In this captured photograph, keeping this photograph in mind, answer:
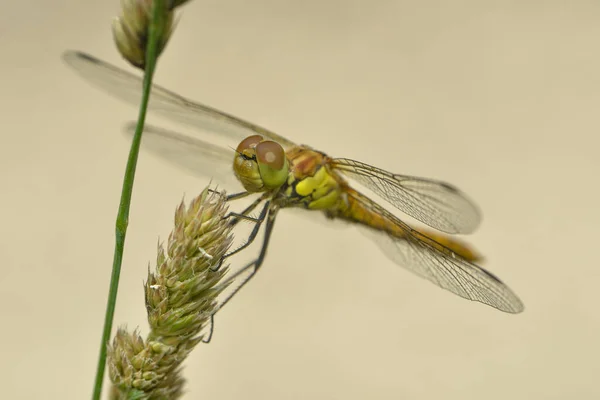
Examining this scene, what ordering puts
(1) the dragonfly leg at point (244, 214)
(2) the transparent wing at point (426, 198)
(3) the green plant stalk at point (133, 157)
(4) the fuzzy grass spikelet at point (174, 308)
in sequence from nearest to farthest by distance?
(3) the green plant stalk at point (133, 157) → (4) the fuzzy grass spikelet at point (174, 308) → (1) the dragonfly leg at point (244, 214) → (2) the transparent wing at point (426, 198)

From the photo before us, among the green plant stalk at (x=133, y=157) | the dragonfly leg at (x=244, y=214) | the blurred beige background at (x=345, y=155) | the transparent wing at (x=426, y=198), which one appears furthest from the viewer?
the blurred beige background at (x=345, y=155)

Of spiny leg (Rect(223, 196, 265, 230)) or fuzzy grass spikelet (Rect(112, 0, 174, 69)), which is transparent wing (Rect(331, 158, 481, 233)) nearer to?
spiny leg (Rect(223, 196, 265, 230))

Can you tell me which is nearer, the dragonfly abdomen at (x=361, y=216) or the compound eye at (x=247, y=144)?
the compound eye at (x=247, y=144)

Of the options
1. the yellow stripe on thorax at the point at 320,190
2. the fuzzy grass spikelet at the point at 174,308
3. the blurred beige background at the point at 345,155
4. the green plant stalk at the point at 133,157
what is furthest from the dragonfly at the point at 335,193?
the blurred beige background at the point at 345,155

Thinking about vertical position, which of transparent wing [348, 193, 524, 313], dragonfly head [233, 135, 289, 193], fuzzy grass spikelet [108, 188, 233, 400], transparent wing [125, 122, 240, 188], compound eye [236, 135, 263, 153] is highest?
transparent wing [125, 122, 240, 188]

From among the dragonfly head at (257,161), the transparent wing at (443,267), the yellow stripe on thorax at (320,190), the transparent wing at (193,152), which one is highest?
the transparent wing at (193,152)

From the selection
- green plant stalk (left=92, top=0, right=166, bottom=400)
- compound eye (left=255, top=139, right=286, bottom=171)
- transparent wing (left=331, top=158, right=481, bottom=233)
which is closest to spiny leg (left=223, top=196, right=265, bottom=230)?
compound eye (left=255, top=139, right=286, bottom=171)

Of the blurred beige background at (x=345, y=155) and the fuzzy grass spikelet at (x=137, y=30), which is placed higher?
the blurred beige background at (x=345, y=155)

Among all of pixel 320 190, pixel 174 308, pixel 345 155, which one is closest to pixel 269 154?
pixel 320 190

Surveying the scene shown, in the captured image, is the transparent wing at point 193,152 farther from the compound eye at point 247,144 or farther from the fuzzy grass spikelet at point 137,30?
the fuzzy grass spikelet at point 137,30
